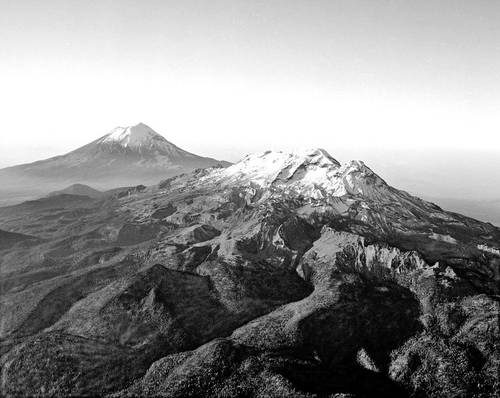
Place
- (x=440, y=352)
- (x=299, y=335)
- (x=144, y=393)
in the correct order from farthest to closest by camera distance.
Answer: (x=299, y=335) < (x=440, y=352) < (x=144, y=393)

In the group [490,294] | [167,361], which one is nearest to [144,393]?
[167,361]

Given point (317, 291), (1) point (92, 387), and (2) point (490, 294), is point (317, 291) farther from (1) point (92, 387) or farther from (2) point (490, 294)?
(1) point (92, 387)

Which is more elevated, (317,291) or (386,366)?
(317,291)

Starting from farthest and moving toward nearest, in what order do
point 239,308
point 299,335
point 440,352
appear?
1. point 239,308
2. point 299,335
3. point 440,352

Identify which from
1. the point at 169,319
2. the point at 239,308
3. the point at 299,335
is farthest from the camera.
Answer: the point at 239,308

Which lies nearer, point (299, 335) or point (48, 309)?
point (299, 335)

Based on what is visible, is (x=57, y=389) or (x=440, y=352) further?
(x=440, y=352)

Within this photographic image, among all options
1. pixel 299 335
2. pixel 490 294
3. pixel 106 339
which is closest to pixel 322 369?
pixel 299 335

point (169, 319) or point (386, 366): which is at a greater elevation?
point (169, 319)

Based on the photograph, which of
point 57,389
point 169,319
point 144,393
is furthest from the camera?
point 169,319
